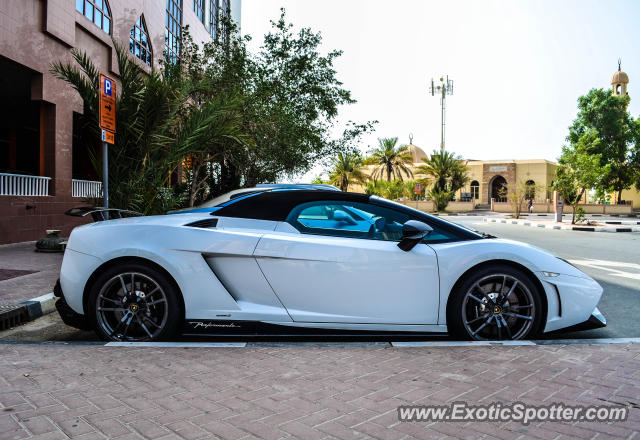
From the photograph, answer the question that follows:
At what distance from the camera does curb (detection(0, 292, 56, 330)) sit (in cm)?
441

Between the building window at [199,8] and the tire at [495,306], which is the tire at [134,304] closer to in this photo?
the tire at [495,306]

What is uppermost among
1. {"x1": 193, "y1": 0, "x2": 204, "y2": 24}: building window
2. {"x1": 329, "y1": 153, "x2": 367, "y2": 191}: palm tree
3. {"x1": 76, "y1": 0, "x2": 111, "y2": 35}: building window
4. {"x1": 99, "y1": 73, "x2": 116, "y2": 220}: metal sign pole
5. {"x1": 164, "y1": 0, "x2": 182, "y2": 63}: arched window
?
{"x1": 193, "y1": 0, "x2": 204, "y2": 24}: building window

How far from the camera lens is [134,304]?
3.57 metres

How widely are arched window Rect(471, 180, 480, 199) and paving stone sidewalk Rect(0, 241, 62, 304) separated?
2320 inches

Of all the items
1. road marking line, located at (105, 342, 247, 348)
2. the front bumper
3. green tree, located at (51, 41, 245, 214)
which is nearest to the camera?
road marking line, located at (105, 342, 247, 348)

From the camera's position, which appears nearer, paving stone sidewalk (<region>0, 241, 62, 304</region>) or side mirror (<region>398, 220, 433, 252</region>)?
side mirror (<region>398, 220, 433, 252</region>)

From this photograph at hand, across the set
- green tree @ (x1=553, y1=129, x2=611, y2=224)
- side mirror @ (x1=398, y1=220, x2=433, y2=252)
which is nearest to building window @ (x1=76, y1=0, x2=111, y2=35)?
side mirror @ (x1=398, y1=220, x2=433, y2=252)

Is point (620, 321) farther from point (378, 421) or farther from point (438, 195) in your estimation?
point (438, 195)

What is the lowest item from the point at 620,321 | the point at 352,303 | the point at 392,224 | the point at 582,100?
the point at 620,321

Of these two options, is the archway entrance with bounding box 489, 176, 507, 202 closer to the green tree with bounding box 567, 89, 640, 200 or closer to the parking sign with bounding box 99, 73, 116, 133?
the green tree with bounding box 567, 89, 640, 200

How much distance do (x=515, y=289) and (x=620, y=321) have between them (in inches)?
70.7

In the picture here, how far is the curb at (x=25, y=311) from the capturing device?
4414mm

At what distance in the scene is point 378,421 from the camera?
7.46 feet

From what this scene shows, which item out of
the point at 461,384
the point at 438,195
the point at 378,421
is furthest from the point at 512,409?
the point at 438,195
